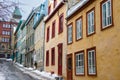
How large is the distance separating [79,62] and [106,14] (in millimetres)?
5875

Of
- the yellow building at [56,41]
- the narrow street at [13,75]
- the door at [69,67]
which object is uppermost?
the yellow building at [56,41]

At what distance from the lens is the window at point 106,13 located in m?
17.1

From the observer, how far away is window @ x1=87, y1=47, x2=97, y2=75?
19019mm

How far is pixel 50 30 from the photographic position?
1318 inches

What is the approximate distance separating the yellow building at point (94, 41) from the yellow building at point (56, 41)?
65.0 inches

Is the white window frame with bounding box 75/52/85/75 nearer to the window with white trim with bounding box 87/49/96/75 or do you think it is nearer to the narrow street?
the window with white trim with bounding box 87/49/96/75

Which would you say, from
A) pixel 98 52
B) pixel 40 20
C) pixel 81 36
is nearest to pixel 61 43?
pixel 81 36

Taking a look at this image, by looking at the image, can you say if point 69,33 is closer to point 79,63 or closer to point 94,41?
point 79,63

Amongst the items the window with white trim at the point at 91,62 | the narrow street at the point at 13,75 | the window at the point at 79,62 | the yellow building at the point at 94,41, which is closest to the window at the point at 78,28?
the yellow building at the point at 94,41

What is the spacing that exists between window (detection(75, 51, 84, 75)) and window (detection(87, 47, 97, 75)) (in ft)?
4.49

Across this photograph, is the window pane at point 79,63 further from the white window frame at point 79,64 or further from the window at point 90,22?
the window at point 90,22

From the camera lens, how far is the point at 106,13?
17609mm

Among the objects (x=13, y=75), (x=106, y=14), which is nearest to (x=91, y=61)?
(x=106, y=14)

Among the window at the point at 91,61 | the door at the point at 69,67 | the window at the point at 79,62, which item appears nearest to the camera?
the window at the point at 91,61
